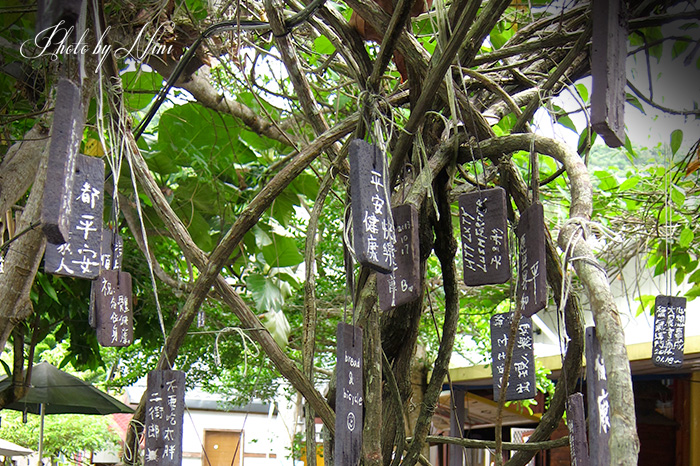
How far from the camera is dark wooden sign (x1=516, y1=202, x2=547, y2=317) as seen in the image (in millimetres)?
1632

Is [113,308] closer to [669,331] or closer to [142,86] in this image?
[142,86]

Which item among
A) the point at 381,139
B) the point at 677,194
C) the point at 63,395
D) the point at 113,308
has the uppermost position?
the point at 677,194

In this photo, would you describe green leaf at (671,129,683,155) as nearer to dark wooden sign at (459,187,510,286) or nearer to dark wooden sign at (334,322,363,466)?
dark wooden sign at (459,187,510,286)

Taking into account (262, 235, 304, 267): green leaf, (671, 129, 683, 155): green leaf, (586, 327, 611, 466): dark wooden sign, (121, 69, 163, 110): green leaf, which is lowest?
(586, 327, 611, 466): dark wooden sign

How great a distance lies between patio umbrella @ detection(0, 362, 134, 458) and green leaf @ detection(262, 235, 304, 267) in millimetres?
2105

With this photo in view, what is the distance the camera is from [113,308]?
7.36 feet

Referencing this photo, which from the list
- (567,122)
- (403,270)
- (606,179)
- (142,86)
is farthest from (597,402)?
(606,179)

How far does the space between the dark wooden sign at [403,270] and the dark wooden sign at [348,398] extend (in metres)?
0.14

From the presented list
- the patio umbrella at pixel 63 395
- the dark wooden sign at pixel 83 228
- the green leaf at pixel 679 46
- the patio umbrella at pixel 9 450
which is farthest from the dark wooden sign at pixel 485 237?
the patio umbrella at pixel 9 450

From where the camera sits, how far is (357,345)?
1786mm

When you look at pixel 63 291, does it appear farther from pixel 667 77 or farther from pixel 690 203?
pixel 690 203

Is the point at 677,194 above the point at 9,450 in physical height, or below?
above

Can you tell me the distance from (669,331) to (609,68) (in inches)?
92.5

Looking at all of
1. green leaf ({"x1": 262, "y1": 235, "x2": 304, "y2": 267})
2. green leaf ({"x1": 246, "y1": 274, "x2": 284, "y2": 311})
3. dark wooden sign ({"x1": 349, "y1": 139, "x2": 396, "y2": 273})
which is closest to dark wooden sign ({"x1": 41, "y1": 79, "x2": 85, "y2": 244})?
dark wooden sign ({"x1": 349, "y1": 139, "x2": 396, "y2": 273})
